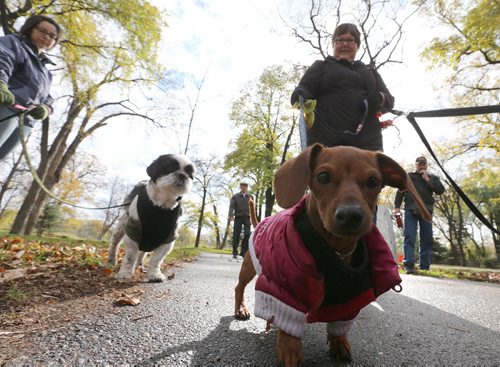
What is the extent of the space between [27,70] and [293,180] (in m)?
→ 3.42

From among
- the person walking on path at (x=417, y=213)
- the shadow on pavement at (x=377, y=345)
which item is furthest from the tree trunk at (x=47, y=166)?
the shadow on pavement at (x=377, y=345)

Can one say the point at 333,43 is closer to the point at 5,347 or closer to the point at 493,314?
the point at 493,314

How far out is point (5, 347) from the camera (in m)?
1.44

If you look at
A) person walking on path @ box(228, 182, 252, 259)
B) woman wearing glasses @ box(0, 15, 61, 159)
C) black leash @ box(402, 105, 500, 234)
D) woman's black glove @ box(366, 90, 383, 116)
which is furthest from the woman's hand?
person walking on path @ box(228, 182, 252, 259)

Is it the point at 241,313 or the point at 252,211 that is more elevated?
the point at 252,211

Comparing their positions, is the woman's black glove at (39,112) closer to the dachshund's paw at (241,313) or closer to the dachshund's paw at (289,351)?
the dachshund's paw at (241,313)

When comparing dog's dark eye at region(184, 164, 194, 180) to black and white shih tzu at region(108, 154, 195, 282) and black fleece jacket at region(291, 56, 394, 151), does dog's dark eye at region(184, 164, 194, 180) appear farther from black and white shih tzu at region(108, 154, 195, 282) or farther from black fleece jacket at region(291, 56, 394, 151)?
black fleece jacket at region(291, 56, 394, 151)

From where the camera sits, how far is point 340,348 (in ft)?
5.46

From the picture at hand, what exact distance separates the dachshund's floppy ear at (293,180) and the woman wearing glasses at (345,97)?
131 cm

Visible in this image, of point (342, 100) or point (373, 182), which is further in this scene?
point (342, 100)

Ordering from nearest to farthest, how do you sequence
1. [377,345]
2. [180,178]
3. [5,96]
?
1. [377,345]
2. [5,96]
3. [180,178]

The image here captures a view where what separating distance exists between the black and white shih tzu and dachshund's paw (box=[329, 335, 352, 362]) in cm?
252

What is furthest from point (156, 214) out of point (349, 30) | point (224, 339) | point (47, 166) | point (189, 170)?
point (47, 166)

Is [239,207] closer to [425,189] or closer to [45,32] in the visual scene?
[425,189]
